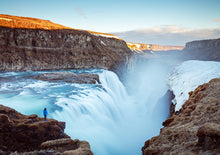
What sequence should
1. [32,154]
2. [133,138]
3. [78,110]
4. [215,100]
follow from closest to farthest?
[32,154] → [215,100] → [78,110] → [133,138]

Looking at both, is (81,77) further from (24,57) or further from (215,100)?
(215,100)

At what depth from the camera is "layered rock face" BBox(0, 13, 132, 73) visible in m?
30.3

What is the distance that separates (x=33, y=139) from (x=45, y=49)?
32.9 m

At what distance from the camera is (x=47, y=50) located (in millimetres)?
36219

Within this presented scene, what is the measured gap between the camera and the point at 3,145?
5.88 meters

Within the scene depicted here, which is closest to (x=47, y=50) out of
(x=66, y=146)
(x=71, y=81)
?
(x=71, y=81)

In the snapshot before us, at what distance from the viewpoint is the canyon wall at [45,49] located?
1195 inches

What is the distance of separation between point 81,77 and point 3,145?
2122 centimetres

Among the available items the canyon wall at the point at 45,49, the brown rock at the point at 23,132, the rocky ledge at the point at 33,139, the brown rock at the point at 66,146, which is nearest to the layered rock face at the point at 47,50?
the canyon wall at the point at 45,49

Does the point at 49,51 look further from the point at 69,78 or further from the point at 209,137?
the point at 209,137

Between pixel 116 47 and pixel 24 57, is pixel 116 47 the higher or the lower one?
the higher one

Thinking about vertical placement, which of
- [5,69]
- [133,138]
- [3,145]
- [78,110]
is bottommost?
[133,138]

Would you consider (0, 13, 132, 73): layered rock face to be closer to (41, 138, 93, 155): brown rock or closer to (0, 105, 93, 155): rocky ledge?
(0, 105, 93, 155): rocky ledge

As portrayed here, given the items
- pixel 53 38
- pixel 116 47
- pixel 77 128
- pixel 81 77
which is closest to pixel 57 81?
pixel 81 77
